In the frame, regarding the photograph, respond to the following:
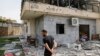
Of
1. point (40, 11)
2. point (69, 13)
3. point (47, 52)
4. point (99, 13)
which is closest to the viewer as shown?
point (47, 52)

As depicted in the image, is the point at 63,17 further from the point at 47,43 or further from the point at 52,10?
the point at 47,43

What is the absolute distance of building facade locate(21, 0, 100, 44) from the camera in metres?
11.5

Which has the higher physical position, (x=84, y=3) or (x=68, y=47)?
(x=84, y=3)

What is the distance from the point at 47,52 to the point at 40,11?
5.98m

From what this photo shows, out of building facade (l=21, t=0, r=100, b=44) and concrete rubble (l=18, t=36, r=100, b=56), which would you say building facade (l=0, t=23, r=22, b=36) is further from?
concrete rubble (l=18, t=36, r=100, b=56)

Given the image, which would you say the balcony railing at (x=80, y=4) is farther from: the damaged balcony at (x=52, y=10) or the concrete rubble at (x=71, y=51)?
the concrete rubble at (x=71, y=51)

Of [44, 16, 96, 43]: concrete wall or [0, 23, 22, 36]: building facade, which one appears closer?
[44, 16, 96, 43]: concrete wall

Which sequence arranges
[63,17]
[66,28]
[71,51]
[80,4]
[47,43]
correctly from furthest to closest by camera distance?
[80,4] < [66,28] < [63,17] < [71,51] < [47,43]

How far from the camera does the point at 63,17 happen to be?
530 inches

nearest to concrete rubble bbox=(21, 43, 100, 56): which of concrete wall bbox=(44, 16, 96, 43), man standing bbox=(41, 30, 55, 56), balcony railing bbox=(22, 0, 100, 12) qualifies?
concrete wall bbox=(44, 16, 96, 43)

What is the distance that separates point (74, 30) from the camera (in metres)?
14.2

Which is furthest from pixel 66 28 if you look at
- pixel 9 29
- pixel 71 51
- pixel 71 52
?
pixel 9 29

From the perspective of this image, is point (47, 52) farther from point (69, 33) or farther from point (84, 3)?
point (84, 3)

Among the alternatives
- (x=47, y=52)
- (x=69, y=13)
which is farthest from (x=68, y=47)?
(x=47, y=52)
